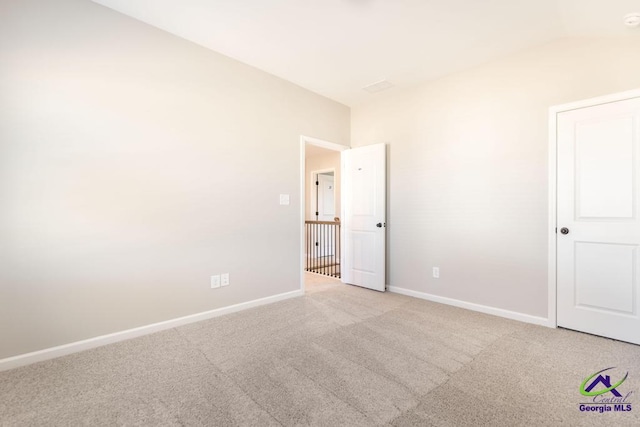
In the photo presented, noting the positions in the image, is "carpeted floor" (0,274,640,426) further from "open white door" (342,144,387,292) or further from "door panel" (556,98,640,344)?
"open white door" (342,144,387,292)

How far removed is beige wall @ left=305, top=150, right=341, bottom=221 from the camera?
6918 millimetres

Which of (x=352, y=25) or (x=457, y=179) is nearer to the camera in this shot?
(x=352, y=25)

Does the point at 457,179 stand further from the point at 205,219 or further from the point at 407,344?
the point at 205,219

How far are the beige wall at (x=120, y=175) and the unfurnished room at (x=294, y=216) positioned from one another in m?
0.02

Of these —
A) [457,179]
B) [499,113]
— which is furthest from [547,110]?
[457,179]

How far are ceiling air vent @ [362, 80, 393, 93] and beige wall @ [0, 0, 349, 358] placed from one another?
4.04ft

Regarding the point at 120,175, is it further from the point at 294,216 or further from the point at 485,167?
the point at 485,167

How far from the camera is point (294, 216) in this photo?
12.3 feet

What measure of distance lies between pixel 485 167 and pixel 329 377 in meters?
2.67

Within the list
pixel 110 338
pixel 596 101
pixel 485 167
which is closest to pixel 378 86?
pixel 485 167

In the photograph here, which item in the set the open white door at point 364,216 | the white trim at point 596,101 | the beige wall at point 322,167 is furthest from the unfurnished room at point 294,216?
the beige wall at point 322,167

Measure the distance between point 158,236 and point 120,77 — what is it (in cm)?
140

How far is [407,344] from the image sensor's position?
7.86 feet

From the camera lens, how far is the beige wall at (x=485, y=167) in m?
2.69
